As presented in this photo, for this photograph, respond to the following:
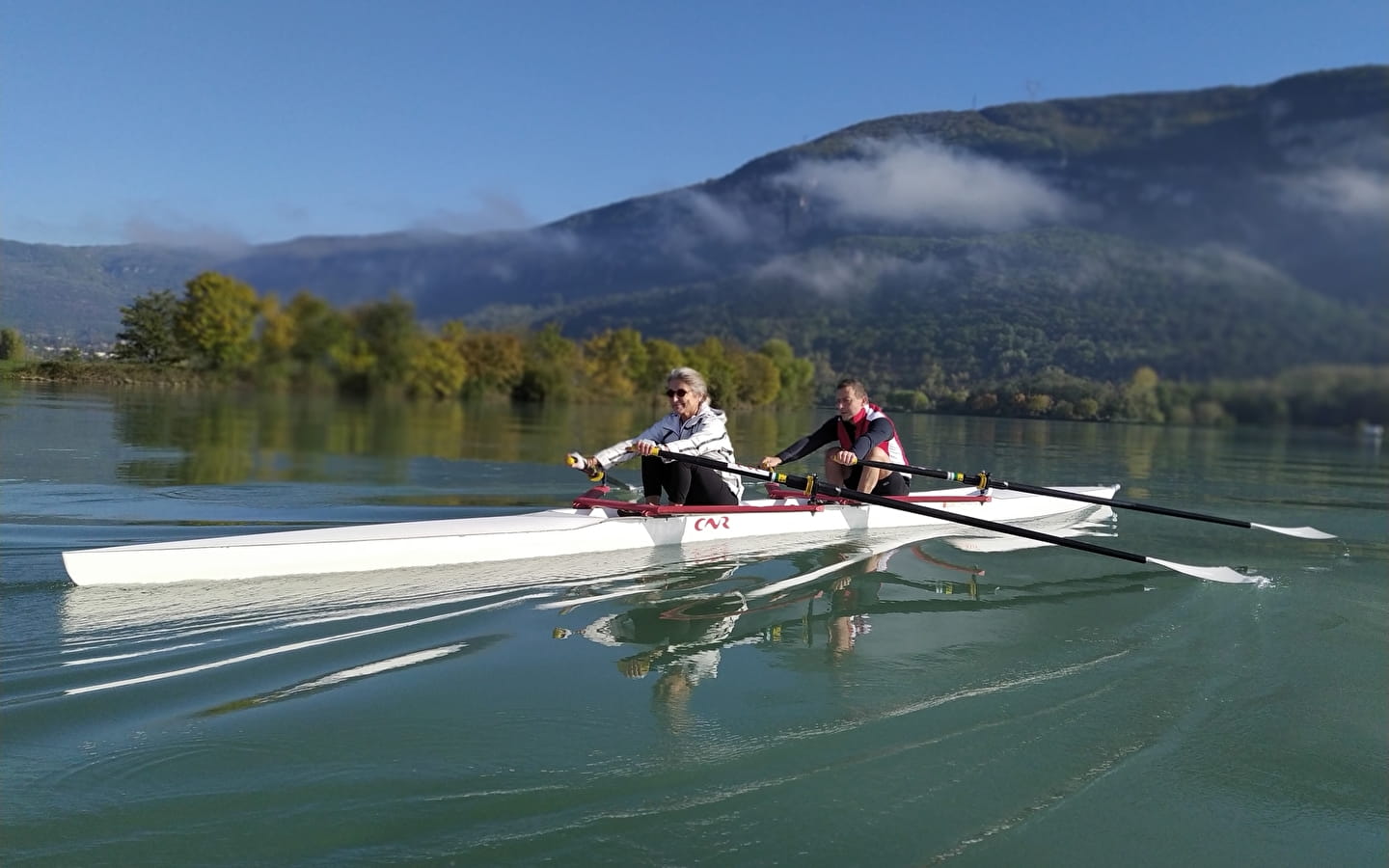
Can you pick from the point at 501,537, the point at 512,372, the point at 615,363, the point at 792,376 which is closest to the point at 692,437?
the point at 501,537

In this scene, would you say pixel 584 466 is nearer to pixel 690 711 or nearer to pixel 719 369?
pixel 690 711

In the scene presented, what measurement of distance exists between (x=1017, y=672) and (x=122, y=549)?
529 cm

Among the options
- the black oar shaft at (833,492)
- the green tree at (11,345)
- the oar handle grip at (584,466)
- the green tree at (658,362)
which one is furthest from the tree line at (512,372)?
the green tree at (658,362)

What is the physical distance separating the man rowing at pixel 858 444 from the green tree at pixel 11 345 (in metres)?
6.94

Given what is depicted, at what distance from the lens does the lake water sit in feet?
9.42

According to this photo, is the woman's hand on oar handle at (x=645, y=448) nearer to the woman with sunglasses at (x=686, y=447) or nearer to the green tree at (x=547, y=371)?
the woman with sunglasses at (x=686, y=447)

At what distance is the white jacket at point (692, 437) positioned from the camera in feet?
24.6

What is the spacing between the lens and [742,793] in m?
3.16

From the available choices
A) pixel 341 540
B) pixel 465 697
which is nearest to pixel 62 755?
pixel 465 697

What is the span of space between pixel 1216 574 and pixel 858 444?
11.0ft

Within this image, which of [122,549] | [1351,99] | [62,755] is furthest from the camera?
[1351,99]

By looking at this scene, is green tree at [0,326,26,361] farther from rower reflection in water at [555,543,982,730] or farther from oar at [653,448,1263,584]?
rower reflection in water at [555,543,982,730]

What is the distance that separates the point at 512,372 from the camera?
205 feet

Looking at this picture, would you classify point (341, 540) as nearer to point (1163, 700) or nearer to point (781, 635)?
point (781, 635)
